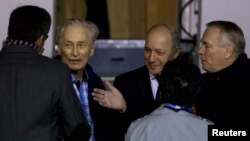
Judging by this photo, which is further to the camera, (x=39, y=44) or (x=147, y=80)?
(x=147, y=80)

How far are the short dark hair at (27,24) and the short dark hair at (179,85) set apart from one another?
26.3 inches

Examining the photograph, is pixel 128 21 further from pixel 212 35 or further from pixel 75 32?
pixel 75 32

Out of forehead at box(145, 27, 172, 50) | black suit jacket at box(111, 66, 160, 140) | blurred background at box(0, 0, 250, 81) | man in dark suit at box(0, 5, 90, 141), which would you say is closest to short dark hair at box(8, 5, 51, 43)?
man in dark suit at box(0, 5, 90, 141)

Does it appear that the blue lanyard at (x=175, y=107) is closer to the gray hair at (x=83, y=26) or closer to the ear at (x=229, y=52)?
the gray hair at (x=83, y=26)

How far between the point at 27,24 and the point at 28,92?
1.11 feet

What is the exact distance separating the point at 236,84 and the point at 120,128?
0.76m

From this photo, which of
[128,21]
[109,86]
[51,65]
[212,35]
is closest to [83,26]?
[109,86]

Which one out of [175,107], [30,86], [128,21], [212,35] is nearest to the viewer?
[175,107]

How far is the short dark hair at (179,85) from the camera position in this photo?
2.44 metres

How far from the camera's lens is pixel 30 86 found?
2635 millimetres

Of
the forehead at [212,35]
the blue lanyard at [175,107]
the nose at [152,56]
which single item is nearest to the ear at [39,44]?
the blue lanyard at [175,107]

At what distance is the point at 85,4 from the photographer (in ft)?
16.3

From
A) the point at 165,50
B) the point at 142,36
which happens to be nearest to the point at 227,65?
the point at 165,50

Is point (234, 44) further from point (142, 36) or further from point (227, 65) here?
point (142, 36)
